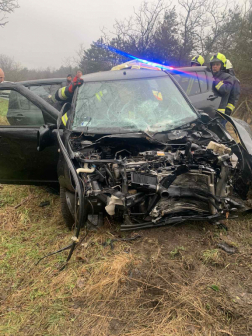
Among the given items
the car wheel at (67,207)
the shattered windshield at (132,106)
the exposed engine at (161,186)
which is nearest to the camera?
the exposed engine at (161,186)

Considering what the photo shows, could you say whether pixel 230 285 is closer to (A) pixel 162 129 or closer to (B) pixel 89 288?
(B) pixel 89 288

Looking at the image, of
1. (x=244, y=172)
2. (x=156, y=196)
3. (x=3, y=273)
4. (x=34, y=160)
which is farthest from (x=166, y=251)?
(x=34, y=160)

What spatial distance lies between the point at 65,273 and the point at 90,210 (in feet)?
2.06

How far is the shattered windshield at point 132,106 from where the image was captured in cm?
311

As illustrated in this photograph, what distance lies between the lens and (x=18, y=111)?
404 cm

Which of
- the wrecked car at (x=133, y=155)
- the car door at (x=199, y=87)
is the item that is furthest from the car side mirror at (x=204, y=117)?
the car door at (x=199, y=87)

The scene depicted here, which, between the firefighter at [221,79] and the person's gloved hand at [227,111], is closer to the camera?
the firefighter at [221,79]

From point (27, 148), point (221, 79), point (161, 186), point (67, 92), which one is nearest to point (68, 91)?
point (67, 92)

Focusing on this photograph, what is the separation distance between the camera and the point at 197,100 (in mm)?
6094

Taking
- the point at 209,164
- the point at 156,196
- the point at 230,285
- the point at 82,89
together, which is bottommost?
the point at 230,285

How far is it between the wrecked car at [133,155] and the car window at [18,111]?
0.25 m

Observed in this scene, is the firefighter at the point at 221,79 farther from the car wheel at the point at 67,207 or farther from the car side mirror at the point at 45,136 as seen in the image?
the car wheel at the point at 67,207

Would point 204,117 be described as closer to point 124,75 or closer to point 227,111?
point 124,75

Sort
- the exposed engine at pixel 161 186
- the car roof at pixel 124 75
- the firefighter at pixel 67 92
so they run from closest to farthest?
1. the exposed engine at pixel 161 186
2. the firefighter at pixel 67 92
3. the car roof at pixel 124 75
